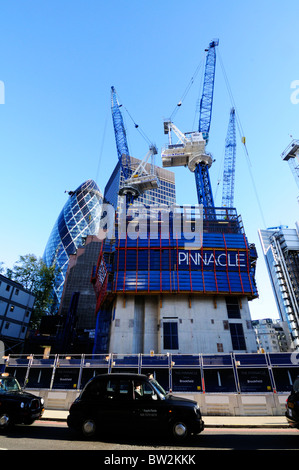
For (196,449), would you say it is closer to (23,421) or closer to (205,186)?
(23,421)

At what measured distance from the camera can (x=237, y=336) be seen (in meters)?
32.1

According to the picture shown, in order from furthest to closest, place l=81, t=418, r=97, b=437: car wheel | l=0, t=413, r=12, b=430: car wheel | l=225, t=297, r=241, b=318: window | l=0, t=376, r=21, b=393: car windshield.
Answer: l=225, t=297, r=241, b=318: window < l=0, t=376, r=21, b=393: car windshield < l=0, t=413, r=12, b=430: car wheel < l=81, t=418, r=97, b=437: car wheel

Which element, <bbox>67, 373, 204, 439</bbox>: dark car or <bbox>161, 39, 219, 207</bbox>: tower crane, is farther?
<bbox>161, 39, 219, 207</bbox>: tower crane

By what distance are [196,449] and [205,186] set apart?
174 feet

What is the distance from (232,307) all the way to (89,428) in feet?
101

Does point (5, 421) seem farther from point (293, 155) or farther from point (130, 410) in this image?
point (293, 155)

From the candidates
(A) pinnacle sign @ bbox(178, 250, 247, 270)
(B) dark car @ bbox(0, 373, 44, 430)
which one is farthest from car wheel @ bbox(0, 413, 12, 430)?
(A) pinnacle sign @ bbox(178, 250, 247, 270)

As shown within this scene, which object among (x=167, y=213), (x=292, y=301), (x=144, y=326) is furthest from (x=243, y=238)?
(x=292, y=301)

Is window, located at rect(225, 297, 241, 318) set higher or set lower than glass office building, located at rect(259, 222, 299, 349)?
lower

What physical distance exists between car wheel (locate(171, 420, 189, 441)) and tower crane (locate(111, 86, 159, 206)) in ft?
176

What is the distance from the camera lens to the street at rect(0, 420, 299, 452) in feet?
20.5

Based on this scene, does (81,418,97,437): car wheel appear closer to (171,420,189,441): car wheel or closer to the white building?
(171,420,189,441): car wheel

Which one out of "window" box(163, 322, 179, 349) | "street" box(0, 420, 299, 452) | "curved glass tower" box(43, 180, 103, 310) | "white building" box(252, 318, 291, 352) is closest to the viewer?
"street" box(0, 420, 299, 452)

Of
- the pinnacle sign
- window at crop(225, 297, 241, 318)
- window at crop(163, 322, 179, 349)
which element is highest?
the pinnacle sign
